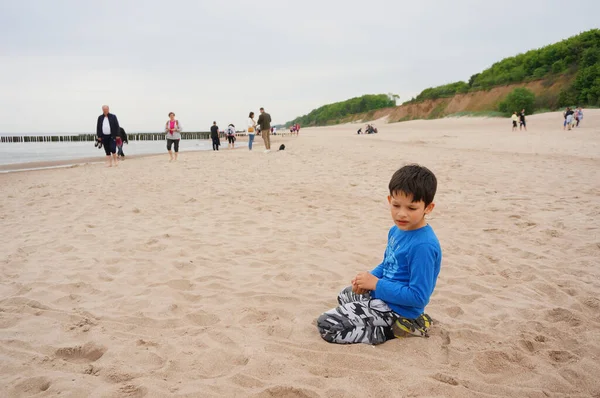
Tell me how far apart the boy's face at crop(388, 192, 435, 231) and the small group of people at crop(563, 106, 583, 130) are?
96.3ft

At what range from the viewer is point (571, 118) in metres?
26.0

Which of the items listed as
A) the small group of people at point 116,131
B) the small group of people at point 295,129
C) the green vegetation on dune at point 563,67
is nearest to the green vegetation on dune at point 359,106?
the green vegetation on dune at point 563,67

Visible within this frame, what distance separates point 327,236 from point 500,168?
7993 mm

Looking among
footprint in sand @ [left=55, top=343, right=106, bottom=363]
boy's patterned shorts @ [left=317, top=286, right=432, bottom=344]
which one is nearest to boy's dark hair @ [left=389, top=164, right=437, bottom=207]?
boy's patterned shorts @ [left=317, top=286, right=432, bottom=344]

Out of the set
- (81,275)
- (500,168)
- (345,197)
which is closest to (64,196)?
(81,275)

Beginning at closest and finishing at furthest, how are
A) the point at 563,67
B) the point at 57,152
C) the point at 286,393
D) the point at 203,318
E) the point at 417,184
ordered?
1. the point at 286,393
2. the point at 417,184
3. the point at 203,318
4. the point at 57,152
5. the point at 563,67

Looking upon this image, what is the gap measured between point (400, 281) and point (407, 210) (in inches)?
20.0

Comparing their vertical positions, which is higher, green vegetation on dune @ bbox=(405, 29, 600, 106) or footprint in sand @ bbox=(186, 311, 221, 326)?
green vegetation on dune @ bbox=(405, 29, 600, 106)

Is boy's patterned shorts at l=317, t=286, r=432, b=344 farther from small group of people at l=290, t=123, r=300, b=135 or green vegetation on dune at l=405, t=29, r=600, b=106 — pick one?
small group of people at l=290, t=123, r=300, b=135

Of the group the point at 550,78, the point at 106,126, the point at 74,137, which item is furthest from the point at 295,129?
the point at 106,126

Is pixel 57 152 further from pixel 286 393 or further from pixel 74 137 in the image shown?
pixel 74 137

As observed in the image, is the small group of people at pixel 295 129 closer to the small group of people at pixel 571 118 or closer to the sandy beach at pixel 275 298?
the small group of people at pixel 571 118

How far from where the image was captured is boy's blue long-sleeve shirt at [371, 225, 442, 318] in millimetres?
2473

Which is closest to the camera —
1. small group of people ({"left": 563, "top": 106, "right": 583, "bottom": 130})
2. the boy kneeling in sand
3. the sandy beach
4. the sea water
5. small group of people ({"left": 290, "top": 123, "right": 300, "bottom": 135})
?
the sandy beach
